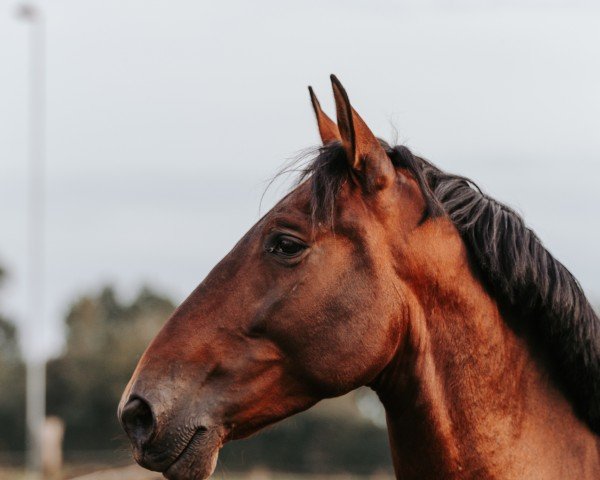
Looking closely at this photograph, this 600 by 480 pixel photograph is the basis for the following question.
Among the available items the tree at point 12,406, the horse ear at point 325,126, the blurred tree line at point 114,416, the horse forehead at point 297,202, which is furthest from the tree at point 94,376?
the horse forehead at point 297,202

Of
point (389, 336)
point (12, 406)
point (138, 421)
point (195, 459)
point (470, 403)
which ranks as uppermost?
point (389, 336)

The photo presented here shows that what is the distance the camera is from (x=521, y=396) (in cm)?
400

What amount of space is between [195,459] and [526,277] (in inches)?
62.3

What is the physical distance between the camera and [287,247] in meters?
3.95

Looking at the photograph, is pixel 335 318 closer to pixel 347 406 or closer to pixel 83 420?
pixel 347 406

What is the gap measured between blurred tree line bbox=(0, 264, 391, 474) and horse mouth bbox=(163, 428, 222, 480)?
984 inches

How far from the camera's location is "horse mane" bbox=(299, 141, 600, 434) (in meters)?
4.04

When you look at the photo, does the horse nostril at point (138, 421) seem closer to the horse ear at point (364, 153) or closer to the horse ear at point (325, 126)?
the horse ear at point (364, 153)

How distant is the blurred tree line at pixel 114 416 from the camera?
34.3m

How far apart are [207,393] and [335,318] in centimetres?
60

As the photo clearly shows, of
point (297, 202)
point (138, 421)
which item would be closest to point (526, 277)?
point (297, 202)

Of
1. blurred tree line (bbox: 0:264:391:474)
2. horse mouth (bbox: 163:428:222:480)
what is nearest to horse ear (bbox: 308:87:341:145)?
horse mouth (bbox: 163:428:222:480)

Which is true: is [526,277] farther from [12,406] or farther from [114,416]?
[12,406]

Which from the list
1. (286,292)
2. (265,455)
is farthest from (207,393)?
(265,455)
